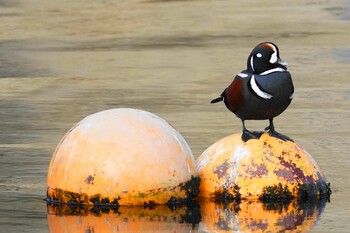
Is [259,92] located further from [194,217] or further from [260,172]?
[194,217]

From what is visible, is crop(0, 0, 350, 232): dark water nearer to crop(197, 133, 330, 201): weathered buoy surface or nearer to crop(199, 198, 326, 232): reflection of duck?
crop(199, 198, 326, 232): reflection of duck

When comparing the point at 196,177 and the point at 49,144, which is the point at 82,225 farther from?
the point at 49,144

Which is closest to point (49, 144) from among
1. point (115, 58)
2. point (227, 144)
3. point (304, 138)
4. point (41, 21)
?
point (304, 138)

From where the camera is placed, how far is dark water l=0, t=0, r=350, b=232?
10.9 meters

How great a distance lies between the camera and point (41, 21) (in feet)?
84.8

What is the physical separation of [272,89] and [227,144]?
0.63m

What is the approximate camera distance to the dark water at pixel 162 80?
10.9 metres

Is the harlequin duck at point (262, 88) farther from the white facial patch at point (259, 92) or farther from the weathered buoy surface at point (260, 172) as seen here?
the weathered buoy surface at point (260, 172)

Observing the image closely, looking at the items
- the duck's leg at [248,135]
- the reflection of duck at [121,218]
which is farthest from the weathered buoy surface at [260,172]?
the reflection of duck at [121,218]

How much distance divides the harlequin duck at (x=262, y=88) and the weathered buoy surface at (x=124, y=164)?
0.61 m

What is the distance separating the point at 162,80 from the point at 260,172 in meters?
8.35

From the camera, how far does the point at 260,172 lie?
447 inches

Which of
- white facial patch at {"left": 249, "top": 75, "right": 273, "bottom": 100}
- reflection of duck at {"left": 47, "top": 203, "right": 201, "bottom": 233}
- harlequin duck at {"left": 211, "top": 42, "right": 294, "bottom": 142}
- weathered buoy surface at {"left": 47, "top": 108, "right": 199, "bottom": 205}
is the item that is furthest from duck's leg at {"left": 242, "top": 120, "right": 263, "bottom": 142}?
reflection of duck at {"left": 47, "top": 203, "right": 201, "bottom": 233}

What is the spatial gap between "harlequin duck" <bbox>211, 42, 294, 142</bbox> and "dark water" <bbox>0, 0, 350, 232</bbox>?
30.6 inches
